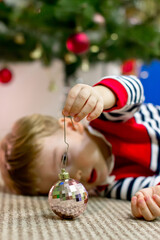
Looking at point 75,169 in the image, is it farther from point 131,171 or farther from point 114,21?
point 114,21

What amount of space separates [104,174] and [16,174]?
224 millimetres

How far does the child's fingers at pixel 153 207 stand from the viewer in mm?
555

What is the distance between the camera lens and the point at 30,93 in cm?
205

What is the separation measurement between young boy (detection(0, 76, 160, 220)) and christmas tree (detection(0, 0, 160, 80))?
0.44 meters

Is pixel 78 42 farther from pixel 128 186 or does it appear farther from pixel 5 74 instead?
pixel 128 186

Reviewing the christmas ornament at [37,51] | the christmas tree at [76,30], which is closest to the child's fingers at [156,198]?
the christmas tree at [76,30]

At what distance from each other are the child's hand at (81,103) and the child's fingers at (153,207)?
177 mm

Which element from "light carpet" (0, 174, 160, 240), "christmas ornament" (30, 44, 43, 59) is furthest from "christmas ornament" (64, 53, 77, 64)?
"light carpet" (0, 174, 160, 240)

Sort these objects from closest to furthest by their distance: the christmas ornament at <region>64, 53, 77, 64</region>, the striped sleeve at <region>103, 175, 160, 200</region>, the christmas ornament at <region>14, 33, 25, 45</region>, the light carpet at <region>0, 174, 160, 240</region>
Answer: the light carpet at <region>0, 174, 160, 240</region>, the striped sleeve at <region>103, 175, 160, 200</region>, the christmas ornament at <region>14, 33, 25, 45</region>, the christmas ornament at <region>64, 53, 77, 64</region>

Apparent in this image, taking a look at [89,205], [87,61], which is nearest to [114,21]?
[87,61]

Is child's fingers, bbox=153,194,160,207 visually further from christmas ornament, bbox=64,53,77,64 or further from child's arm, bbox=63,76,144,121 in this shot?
christmas ornament, bbox=64,53,77,64

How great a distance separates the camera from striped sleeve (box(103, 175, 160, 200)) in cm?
82

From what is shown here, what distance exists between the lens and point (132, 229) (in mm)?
507

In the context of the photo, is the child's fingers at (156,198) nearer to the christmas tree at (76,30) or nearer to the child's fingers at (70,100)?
the child's fingers at (70,100)
